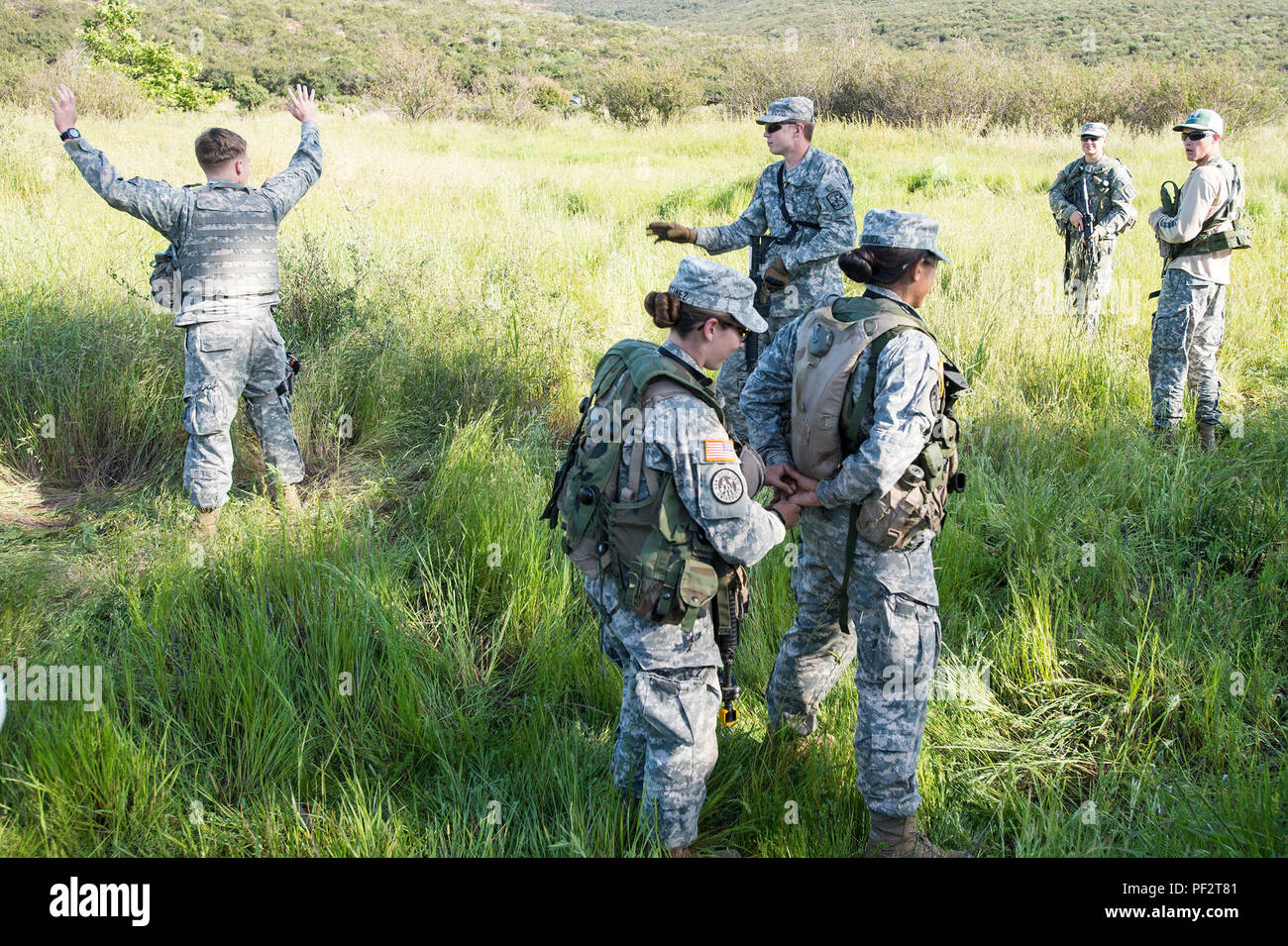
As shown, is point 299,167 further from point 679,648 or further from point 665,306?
point 679,648

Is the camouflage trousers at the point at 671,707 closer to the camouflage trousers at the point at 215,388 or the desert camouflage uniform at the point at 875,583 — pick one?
the desert camouflage uniform at the point at 875,583

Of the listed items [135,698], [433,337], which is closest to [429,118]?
[433,337]

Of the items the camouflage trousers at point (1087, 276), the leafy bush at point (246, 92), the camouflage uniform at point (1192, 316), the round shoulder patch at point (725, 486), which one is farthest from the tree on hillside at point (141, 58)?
the round shoulder patch at point (725, 486)

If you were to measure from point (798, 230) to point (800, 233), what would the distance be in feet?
0.10

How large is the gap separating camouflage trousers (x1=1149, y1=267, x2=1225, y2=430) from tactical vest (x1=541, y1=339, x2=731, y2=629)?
4157mm

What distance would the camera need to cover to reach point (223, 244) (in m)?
4.06

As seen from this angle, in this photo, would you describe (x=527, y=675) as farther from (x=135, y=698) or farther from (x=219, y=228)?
(x=219, y=228)

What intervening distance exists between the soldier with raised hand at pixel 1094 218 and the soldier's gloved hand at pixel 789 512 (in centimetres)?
541

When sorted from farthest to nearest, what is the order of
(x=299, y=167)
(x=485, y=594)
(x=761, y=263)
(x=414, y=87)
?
(x=414, y=87)
(x=761, y=263)
(x=299, y=167)
(x=485, y=594)

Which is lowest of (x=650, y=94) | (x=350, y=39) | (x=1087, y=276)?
(x=1087, y=276)

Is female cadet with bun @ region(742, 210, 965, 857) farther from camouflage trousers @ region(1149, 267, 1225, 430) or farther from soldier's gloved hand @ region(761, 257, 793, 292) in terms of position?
camouflage trousers @ region(1149, 267, 1225, 430)

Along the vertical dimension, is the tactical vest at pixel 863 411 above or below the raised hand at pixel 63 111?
below

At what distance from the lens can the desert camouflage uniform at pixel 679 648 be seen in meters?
2.25

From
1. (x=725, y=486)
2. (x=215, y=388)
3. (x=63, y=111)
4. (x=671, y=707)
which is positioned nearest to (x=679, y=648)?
(x=671, y=707)
